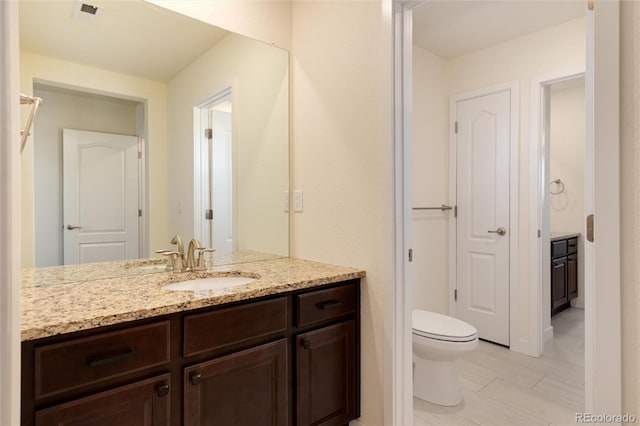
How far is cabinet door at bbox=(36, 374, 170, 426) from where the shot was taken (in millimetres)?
1000

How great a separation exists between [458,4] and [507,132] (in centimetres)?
108

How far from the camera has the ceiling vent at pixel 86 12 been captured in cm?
152

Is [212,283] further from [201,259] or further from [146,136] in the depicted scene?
[146,136]

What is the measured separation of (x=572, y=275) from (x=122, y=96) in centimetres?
445

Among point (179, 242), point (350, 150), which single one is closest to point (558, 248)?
point (350, 150)

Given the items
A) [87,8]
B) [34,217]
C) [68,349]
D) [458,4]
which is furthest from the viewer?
[458,4]

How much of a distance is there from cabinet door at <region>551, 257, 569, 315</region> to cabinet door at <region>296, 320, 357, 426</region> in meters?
2.75

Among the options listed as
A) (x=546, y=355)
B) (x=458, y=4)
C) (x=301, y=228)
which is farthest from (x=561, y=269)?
(x=301, y=228)

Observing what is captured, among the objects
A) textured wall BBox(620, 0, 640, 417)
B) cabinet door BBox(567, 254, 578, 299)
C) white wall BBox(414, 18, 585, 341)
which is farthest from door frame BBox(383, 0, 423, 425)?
cabinet door BBox(567, 254, 578, 299)

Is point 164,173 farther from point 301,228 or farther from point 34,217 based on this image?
point 301,228

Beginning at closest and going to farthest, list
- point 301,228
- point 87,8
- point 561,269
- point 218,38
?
1. point 87,8
2. point 218,38
3. point 301,228
4. point 561,269

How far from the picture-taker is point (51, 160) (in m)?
1.47

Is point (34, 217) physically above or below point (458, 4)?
below

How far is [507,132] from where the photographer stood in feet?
9.61
